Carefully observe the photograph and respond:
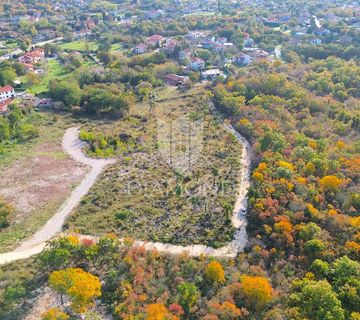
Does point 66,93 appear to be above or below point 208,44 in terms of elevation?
above

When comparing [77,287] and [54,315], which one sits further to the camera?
[77,287]

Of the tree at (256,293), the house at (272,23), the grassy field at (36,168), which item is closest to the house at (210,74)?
the grassy field at (36,168)

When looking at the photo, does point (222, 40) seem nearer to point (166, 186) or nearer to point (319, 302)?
point (166, 186)

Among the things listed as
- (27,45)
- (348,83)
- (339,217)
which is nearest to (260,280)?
(339,217)

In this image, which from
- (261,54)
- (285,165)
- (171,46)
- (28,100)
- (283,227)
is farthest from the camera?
(171,46)

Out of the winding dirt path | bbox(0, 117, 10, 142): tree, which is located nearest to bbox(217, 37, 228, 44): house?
the winding dirt path

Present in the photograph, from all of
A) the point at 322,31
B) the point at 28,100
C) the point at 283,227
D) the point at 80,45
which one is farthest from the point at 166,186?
the point at 322,31

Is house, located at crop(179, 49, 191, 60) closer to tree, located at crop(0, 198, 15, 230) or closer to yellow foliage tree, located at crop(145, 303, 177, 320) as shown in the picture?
tree, located at crop(0, 198, 15, 230)
